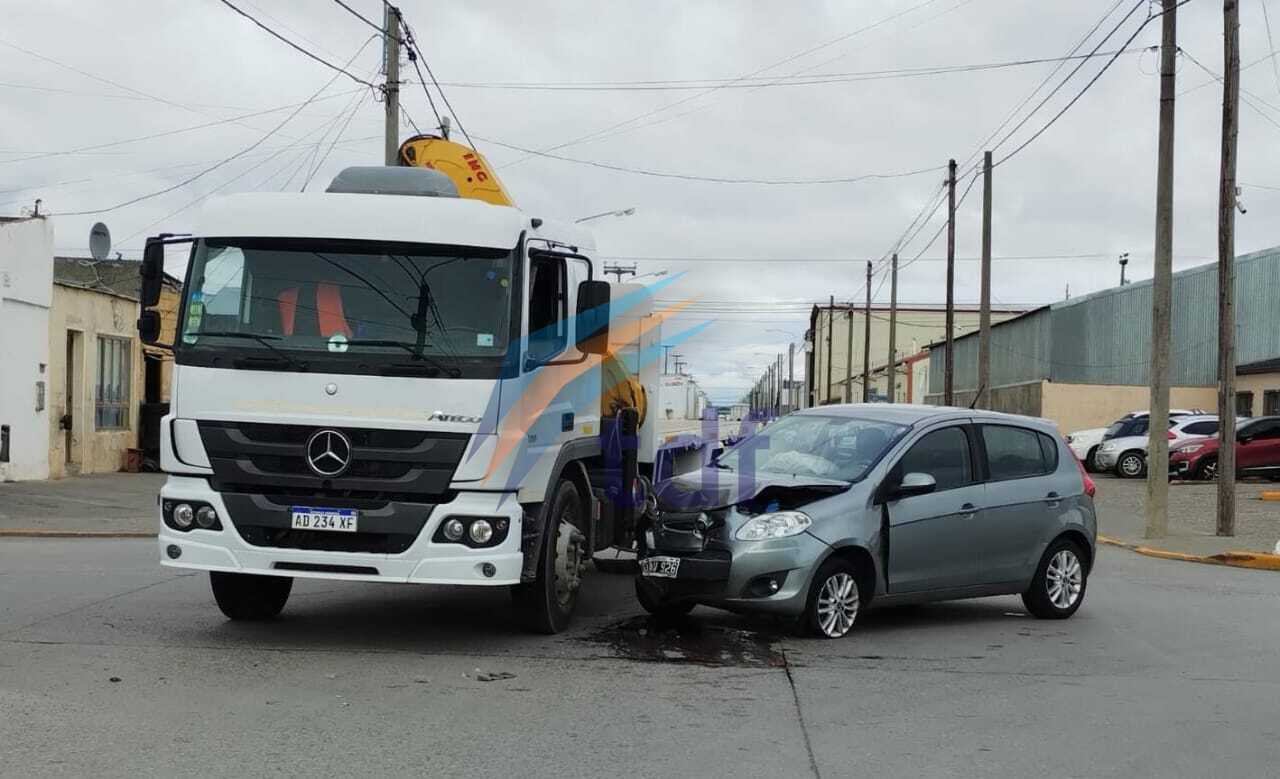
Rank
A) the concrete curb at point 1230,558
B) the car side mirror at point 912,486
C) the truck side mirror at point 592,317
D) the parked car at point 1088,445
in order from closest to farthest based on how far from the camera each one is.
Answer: the truck side mirror at point 592,317 < the car side mirror at point 912,486 < the concrete curb at point 1230,558 < the parked car at point 1088,445

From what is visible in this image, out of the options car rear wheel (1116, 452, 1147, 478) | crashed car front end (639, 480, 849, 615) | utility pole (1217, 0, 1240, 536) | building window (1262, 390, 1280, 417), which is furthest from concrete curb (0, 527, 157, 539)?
building window (1262, 390, 1280, 417)

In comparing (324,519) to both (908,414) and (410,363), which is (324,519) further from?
(908,414)

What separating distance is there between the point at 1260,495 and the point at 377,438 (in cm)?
2562

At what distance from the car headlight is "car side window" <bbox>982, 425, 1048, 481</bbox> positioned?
2.16m

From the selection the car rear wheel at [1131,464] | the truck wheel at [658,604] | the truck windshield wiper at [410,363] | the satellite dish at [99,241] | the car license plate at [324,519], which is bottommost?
the car rear wheel at [1131,464]

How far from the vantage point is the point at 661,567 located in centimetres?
950

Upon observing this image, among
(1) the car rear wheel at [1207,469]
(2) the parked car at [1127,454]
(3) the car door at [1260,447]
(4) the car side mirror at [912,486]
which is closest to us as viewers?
(4) the car side mirror at [912,486]

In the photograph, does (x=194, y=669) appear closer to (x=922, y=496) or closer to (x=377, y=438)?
(x=377, y=438)

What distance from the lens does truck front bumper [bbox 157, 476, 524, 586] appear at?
27.2 ft

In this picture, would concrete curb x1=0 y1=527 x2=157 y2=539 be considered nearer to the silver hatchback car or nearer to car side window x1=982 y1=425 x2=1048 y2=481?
the silver hatchback car

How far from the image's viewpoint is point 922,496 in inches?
394

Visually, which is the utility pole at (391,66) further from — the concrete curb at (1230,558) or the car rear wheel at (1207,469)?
the car rear wheel at (1207,469)

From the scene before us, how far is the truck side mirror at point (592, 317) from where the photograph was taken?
30.7 ft

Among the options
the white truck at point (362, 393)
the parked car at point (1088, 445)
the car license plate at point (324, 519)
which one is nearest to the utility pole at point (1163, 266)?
the white truck at point (362, 393)
